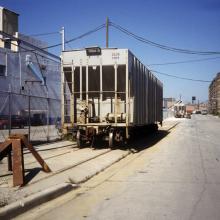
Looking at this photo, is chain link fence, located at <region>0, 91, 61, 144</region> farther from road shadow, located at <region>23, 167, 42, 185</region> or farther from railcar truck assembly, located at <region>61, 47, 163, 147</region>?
road shadow, located at <region>23, 167, 42, 185</region>

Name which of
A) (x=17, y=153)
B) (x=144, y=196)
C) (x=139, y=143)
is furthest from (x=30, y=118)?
(x=144, y=196)

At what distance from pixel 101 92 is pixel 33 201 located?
30.1 ft

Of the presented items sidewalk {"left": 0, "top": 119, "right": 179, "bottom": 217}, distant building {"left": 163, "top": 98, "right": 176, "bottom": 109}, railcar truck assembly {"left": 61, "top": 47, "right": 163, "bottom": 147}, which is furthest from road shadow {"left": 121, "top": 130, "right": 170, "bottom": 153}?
distant building {"left": 163, "top": 98, "right": 176, "bottom": 109}

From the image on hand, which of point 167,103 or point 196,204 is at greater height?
point 167,103

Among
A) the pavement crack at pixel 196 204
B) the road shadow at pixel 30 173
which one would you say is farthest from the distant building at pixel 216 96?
the pavement crack at pixel 196 204

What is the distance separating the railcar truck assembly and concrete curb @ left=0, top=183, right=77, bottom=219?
24.0 feet

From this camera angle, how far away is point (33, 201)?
21.6ft

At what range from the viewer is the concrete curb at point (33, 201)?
19.4 ft

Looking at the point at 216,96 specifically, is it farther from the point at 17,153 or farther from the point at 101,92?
the point at 17,153

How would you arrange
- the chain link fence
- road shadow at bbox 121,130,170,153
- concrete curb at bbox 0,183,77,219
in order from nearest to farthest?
concrete curb at bbox 0,183,77,219
road shadow at bbox 121,130,170,153
the chain link fence

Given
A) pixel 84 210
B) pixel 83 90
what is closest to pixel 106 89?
pixel 83 90

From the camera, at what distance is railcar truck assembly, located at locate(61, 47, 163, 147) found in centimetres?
1501

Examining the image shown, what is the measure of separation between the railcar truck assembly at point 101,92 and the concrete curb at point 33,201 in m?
7.31

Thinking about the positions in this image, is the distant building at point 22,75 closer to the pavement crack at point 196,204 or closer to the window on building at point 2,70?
the window on building at point 2,70
